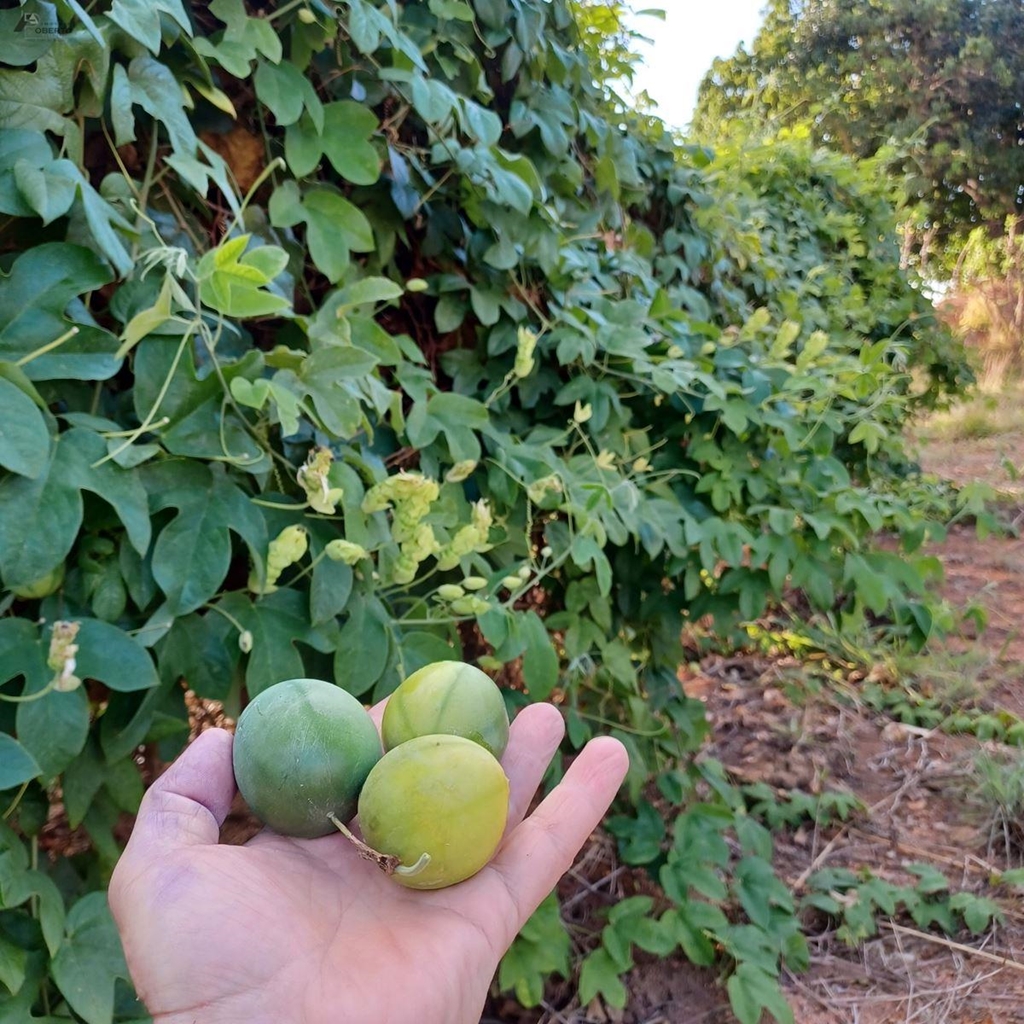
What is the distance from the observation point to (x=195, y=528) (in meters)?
1.13

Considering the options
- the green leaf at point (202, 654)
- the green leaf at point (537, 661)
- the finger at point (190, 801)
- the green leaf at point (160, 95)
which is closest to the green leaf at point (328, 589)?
the green leaf at point (202, 654)

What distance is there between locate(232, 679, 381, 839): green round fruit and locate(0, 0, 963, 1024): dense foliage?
0.16 m

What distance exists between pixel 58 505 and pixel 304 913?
57cm

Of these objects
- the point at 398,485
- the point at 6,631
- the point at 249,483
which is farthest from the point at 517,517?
the point at 6,631

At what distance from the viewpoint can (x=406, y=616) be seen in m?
1.49

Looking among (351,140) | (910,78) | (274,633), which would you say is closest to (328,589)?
(274,633)

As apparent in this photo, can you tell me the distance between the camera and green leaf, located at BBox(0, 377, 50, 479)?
0.92 meters

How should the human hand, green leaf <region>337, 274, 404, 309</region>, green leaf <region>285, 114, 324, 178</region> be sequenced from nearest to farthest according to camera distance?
the human hand
green leaf <region>337, 274, 404, 309</region>
green leaf <region>285, 114, 324, 178</region>

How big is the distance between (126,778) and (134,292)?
685 millimetres

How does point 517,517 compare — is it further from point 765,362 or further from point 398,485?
point 765,362

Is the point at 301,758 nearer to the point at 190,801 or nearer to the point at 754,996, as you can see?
the point at 190,801

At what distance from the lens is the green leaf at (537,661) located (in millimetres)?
1582
